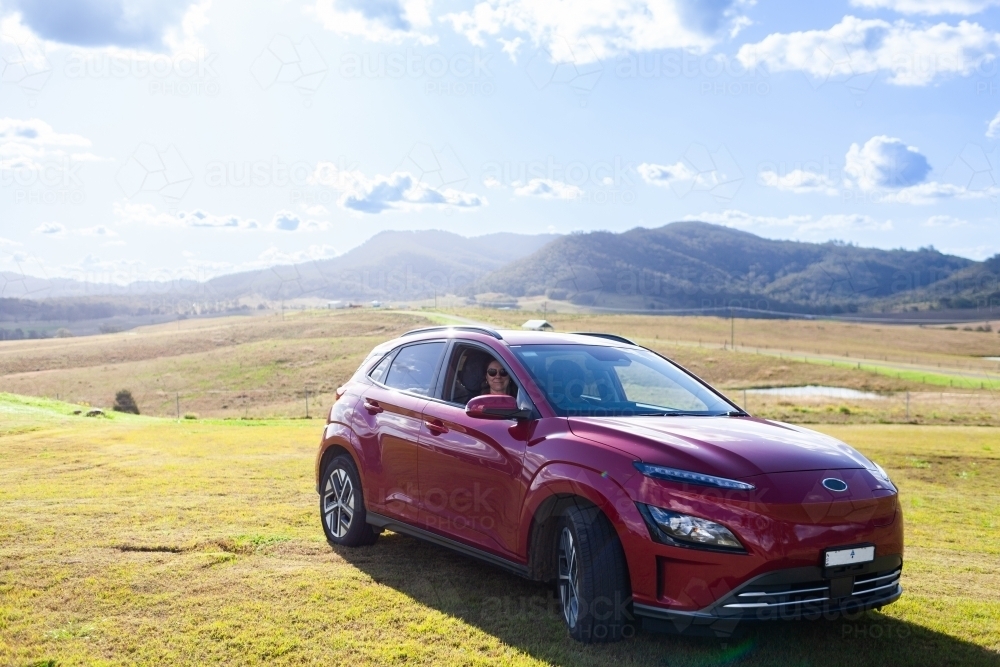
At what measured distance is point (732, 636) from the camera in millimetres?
5250

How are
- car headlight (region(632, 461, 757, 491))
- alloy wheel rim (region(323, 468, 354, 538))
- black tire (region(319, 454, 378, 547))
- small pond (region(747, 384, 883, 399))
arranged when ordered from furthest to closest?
small pond (region(747, 384, 883, 399)) → alloy wheel rim (region(323, 468, 354, 538)) → black tire (region(319, 454, 378, 547)) → car headlight (region(632, 461, 757, 491))

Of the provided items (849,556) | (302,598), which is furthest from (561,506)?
(302,598)

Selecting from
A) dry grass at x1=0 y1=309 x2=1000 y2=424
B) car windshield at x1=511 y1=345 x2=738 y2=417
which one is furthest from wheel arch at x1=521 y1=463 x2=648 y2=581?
dry grass at x1=0 y1=309 x2=1000 y2=424

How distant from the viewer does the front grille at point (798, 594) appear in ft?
14.9

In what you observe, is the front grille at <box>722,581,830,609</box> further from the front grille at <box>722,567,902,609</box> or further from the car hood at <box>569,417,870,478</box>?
the car hood at <box>569,417,870,478</box>

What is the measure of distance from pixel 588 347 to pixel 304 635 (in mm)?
2742

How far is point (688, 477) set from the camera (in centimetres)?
472

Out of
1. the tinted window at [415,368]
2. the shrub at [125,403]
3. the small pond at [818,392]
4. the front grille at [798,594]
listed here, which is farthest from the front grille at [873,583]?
the small pond at [818,392]

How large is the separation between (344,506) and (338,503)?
13 cm

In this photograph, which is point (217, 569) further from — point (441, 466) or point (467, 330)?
point (467, 330)

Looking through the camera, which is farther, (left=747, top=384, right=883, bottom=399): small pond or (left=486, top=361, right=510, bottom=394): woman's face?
(left=747, top=384, right=883, bottom=399): small pond

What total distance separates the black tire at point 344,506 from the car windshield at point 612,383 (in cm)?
215

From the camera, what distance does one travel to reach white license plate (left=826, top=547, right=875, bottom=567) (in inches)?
183

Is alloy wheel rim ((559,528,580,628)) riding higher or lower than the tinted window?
lower
